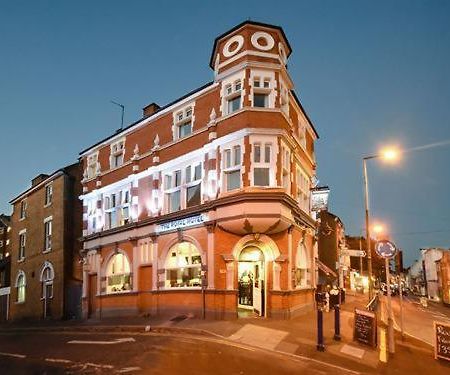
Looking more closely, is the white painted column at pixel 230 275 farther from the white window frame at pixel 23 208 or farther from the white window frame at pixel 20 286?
the white window frame at pixel 23 208

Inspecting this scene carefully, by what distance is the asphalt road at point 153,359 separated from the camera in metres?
10.2

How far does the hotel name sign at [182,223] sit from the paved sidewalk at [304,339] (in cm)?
426

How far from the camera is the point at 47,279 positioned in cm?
3059

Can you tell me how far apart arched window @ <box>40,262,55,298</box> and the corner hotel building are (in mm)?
7067

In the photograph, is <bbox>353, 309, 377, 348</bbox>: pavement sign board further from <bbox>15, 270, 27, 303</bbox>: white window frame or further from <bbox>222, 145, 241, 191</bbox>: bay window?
<bbox>15, 270, 27, 303</bbox>: white window frame

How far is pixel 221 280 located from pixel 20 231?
25.5 meters

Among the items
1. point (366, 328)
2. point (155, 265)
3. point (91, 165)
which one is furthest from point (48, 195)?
point (366, 328)

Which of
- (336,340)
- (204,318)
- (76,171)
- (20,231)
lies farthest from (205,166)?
(20,231)

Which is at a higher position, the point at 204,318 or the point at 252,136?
the point at 252,136

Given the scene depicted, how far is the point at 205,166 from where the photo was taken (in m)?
19.7

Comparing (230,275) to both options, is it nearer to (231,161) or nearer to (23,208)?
(231,161)

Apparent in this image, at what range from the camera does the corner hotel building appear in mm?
17625

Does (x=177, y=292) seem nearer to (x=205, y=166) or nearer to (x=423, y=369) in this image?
(x=205, y=166)

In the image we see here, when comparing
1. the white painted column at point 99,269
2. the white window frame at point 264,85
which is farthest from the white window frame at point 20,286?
the white window frame at point 264,85
